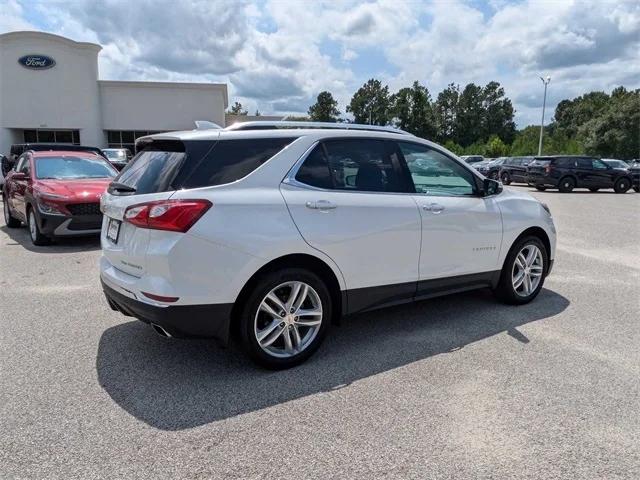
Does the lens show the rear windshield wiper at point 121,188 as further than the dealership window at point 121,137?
No

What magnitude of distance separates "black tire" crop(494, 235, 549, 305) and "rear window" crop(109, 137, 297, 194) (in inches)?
107

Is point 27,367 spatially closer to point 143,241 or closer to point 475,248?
point 143,241

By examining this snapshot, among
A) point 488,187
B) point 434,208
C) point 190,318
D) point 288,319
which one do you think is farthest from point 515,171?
point 190,318

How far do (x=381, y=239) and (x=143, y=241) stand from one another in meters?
1.83

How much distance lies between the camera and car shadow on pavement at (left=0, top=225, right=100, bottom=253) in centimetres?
810

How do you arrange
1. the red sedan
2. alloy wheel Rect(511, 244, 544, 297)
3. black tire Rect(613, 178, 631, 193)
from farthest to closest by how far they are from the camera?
black tire Rect(613, 178, 631, 193) < the red sedan < alloy wheel Rect(511, 244, 544, 297)

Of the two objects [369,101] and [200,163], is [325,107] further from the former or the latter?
[200,163]

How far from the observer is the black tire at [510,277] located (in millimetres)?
5066

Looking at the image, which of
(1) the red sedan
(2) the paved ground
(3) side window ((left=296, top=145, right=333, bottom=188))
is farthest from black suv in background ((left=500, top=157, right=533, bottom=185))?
(3) side window ((left=296, top=145, right=333, bottom=188))

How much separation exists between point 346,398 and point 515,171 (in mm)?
25167

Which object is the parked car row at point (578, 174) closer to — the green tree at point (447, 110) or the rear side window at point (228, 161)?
the rear side window at point (228, 161)

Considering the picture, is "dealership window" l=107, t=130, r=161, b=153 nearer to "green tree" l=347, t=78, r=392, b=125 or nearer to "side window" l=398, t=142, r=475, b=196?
"side window" l=398, t=142, r=475, b=196

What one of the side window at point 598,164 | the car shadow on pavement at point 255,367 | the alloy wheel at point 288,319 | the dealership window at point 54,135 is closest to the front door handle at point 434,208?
the car shadow on pavement at point 255,367

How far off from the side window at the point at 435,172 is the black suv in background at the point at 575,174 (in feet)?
65.2
